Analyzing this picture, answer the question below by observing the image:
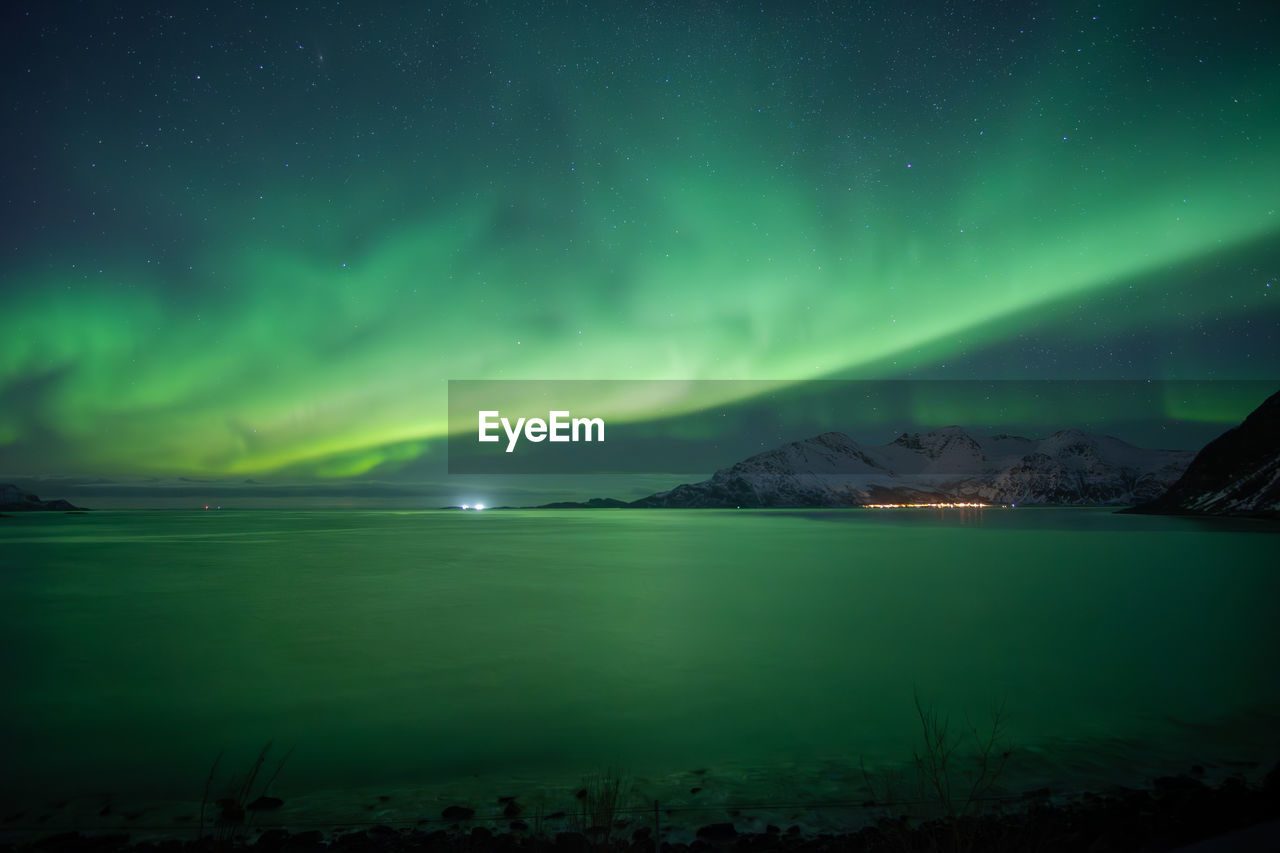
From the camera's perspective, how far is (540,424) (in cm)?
3878

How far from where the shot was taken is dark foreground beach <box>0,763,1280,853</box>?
5.69 metres

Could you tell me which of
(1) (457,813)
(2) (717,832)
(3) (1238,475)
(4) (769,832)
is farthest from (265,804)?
(3) (1238,475)

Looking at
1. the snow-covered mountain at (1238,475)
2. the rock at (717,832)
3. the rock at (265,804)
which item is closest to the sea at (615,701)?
the rock at (265,804)

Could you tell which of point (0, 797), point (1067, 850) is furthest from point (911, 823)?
point (0, 797)

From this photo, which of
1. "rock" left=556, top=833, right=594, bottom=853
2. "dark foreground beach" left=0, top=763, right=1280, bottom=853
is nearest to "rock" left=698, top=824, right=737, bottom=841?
"dark foreground beach" left=0, top=763, right=1280, bottom=853

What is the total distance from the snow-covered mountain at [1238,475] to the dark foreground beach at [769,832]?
141 meters

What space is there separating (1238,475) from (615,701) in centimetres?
16472

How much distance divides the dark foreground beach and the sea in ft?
0.53

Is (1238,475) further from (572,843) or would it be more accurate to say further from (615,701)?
(572,843)

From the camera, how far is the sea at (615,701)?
24.2ft

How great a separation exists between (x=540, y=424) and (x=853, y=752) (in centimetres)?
3147

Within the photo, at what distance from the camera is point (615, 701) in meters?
11.5

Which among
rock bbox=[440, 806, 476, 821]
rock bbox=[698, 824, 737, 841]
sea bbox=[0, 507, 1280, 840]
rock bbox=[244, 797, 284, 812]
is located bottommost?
sea bbox=[0, 507, 1280, 840]

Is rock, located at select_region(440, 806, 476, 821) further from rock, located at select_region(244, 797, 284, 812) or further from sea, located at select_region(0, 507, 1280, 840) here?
rock, located at select_region(244, 797, 284, 812)
